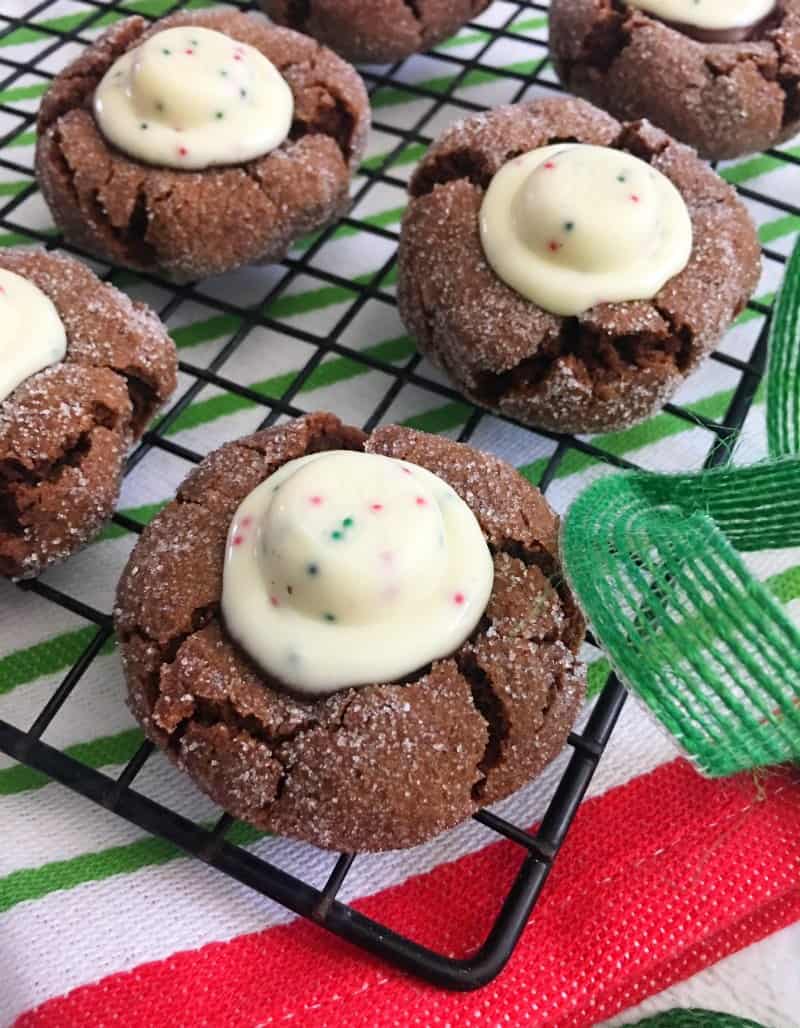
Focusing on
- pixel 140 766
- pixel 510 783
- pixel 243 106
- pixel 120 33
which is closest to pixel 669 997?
pixel 510 783

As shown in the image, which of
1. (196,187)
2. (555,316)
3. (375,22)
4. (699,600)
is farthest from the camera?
(375,22)

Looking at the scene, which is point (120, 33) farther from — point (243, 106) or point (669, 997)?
point (669, 997)

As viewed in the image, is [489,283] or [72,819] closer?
[72,819]

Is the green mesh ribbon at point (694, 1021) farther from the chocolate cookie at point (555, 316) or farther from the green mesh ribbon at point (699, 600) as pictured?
the chocolate cookie at point (555, 316)

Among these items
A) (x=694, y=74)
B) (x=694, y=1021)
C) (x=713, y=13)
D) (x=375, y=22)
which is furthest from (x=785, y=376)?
(x=375, y=22)

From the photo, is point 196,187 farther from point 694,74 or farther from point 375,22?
point 694,74
